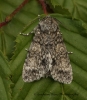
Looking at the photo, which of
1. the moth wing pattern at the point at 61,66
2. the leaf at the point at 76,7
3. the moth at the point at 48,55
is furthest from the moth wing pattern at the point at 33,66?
the leaf at the point at 76,7

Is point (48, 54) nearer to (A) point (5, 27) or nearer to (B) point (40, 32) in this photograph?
(B) point (40, 32)

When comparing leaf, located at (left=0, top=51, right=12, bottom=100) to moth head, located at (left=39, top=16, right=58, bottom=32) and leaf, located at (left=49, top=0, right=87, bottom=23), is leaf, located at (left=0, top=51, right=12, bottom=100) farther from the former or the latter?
leaf, located at (left=49, top=0, right=87, bottom=23)

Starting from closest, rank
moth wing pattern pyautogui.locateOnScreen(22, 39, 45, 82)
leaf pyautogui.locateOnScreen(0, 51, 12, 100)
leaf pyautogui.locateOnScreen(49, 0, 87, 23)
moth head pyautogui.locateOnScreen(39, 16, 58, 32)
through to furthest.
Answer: leaf pyautogui.locateOnScreen(0, 51, 12, 100), moth wing pattern pyautogui.locateOnScreen(22, 39, 45, 82), moth head pyautogui.locateOnScreen(39, 16, 58, 32), leaf pyautogui.locateOnScreen(49, 0, 87, 23)

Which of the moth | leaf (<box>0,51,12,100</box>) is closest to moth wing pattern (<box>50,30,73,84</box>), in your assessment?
the moth

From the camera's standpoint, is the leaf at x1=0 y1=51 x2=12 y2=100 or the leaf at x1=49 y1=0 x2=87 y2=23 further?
the leaf at x1=49 y1=0 x2=87 y2=23

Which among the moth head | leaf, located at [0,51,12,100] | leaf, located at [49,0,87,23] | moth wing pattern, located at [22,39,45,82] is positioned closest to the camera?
leaf, located at [0,51,12,100]

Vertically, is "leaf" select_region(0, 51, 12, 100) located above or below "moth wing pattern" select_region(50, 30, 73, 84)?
above

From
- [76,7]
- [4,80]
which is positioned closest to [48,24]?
[76,7]

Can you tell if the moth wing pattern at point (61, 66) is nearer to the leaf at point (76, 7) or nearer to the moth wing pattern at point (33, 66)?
the moth wing pattern at point (33, 66)
